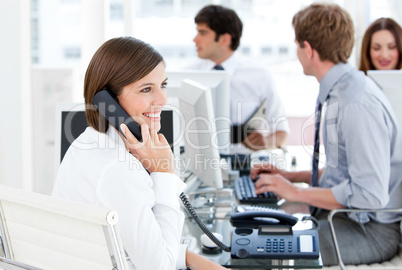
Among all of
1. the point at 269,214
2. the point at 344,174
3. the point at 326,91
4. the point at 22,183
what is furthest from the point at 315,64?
the point at 22,183

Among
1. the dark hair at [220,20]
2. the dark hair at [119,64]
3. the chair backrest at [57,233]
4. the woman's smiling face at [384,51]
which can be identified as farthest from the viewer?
the dark hair at [220,20]

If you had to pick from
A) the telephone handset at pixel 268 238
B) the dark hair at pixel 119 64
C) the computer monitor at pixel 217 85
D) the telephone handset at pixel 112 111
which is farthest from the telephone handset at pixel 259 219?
the computer monitor at pixel 217 85

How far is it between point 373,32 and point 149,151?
8.60ft

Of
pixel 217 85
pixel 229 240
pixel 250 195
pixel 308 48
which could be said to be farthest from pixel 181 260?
pixel 308 48

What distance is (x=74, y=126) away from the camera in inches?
70.4

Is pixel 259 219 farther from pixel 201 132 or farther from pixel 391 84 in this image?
pixel 391 84

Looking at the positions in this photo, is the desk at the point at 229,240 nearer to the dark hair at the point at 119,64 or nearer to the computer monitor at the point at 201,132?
the computer monitor at the point at 201,132

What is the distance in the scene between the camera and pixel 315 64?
2.34m

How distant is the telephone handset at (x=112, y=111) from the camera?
1332 mm

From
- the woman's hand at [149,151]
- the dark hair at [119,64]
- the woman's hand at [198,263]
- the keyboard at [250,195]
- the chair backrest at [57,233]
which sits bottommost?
the woman's hand at [198,263]

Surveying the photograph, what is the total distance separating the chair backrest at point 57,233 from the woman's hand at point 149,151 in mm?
353

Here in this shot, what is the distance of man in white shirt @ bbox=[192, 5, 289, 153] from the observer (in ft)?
11.5

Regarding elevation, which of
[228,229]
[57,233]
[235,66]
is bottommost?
[228,229]

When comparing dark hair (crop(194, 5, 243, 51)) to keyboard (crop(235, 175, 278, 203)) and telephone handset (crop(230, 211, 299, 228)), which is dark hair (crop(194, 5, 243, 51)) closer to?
keyboard (crop(235, 175, 278, 203))
